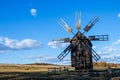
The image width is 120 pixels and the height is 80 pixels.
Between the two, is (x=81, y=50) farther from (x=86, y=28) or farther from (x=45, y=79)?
(x=45, y=79)

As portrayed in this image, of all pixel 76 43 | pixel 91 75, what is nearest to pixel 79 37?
pixel 76 43

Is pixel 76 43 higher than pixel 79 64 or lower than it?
higher

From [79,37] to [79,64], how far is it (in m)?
4.81

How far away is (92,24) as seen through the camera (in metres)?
63.1

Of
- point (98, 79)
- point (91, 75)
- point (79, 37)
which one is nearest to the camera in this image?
point (98, 79)

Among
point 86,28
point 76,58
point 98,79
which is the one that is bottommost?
point 98,79

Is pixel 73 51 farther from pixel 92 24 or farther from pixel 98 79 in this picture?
pixel 98 79

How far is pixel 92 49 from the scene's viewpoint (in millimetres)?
60688

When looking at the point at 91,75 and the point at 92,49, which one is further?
the point at 92,49

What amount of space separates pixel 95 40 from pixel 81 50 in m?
3.20

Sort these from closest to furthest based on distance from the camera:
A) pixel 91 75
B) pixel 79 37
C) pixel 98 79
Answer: pixel 98 79 → pixel 91 75 → pixel 79 37

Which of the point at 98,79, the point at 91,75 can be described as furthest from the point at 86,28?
the point at 98,79

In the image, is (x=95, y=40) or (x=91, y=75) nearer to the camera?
(x=91, y=75)

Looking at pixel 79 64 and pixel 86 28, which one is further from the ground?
pixel 86 28
